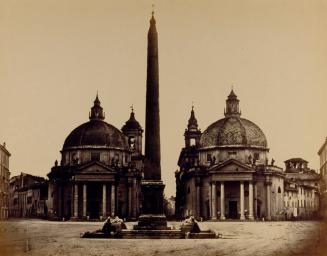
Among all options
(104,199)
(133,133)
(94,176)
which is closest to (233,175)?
(104,199)

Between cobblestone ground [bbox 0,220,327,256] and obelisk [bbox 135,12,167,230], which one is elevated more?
obelisk [bbox 135,12,167,230]

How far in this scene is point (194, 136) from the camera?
81250 mm

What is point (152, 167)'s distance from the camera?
31.1 metres

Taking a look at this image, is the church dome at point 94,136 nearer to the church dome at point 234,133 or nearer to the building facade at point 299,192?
the church dome at point 234,133

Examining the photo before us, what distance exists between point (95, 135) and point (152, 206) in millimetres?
39556

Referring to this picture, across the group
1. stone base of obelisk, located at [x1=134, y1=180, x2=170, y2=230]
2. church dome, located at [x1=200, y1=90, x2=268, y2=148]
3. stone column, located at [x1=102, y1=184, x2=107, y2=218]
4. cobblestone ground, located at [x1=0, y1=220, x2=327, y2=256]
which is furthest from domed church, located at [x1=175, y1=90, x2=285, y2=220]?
cobblestone ground, located at [x1=0, y1=220, x2=327, y2=256]

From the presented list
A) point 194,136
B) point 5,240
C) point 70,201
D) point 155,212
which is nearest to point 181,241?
point 155,212

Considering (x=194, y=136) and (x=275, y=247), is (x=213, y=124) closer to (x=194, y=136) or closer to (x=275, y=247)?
(x=194, y=136)

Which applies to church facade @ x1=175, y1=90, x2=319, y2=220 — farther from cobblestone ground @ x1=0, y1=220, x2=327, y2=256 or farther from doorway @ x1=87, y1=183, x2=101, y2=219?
cobblestone ground @ x1=0, y1=220, x2=327, y2=256

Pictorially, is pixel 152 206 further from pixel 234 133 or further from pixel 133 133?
pixel 133 133

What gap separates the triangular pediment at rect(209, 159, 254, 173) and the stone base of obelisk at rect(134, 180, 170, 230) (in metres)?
33.1

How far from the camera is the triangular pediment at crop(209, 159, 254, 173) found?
63.6 m

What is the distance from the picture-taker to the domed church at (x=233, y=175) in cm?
6400

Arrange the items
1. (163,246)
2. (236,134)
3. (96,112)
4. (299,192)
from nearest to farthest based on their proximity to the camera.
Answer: (163,246)
(236,134)
(299,192)
(96,112)
